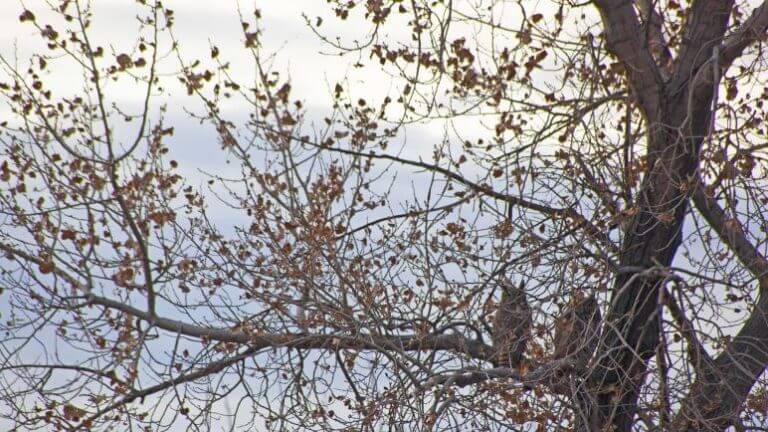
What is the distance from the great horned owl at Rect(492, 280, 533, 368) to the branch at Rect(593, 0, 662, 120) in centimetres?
214

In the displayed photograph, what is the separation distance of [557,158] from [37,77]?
17.1ft

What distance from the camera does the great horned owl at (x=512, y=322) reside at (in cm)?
737

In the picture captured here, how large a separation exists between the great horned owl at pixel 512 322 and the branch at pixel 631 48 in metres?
2.14

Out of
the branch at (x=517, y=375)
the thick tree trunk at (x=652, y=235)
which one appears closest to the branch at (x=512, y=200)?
the thick tree trunk at (x=652, y=235)

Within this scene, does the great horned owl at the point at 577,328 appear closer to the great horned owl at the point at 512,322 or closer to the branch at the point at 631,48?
the great horned owl at the point at 512,322

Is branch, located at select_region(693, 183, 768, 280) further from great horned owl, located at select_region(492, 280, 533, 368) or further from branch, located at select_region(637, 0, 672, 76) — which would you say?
great horned owl, located at select_region(492, 280, 533, 368)

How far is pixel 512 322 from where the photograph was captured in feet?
25.7

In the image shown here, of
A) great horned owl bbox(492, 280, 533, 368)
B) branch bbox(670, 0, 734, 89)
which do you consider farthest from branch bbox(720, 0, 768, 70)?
great horned owl bbox(492, 280, 533, 368)

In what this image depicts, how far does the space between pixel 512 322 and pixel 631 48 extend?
108 inches

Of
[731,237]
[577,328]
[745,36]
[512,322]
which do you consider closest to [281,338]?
[512,322]

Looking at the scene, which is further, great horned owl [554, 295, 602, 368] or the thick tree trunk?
the thick tree trunk

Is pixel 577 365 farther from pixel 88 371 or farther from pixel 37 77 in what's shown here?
pixel 37 77

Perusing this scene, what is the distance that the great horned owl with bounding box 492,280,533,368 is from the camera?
7367 mm

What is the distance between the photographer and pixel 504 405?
275 inches
